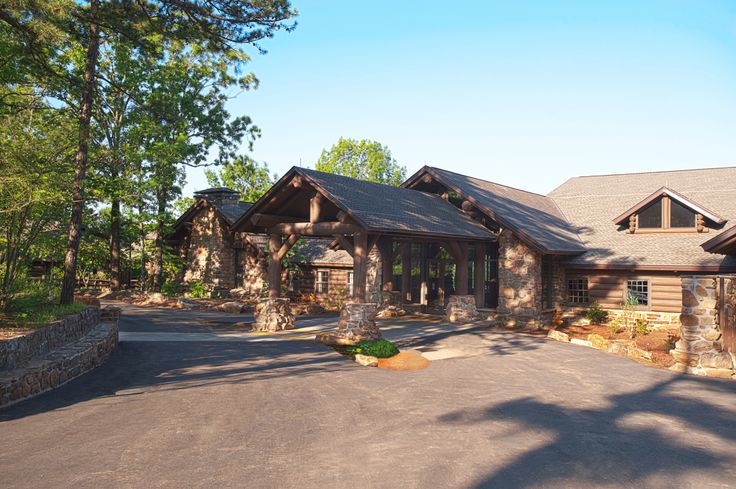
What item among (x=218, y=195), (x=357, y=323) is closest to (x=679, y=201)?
(x=357, y=323)

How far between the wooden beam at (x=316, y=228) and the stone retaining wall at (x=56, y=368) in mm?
7567

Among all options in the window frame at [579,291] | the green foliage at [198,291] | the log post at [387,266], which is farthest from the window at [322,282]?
the window frame at [579,291]

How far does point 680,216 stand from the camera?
24375 millimetres

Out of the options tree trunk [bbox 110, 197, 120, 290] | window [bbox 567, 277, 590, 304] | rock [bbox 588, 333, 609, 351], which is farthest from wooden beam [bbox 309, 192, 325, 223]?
tree trunk [bbox 110, 197, 120, 290]

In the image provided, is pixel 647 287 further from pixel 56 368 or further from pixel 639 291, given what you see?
pixel 56 368

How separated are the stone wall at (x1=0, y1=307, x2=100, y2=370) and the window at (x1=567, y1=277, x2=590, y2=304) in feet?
63.7

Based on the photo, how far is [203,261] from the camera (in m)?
36.1

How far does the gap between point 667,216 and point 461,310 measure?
10.2 m

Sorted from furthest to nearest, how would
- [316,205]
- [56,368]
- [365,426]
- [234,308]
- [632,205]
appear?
1. [632,205]
2. [234,308]
3. [316,205]
4. [56,368]
5. [365,426]

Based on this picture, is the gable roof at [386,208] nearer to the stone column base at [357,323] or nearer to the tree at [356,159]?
the stone column base at [357,323]

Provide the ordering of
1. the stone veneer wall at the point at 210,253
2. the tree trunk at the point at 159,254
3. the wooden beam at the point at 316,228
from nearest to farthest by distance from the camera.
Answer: the wooden beam at the point at 316,228 → the stone veneer wall at the point at 210,253 → the tree trunk at the point at 159,254

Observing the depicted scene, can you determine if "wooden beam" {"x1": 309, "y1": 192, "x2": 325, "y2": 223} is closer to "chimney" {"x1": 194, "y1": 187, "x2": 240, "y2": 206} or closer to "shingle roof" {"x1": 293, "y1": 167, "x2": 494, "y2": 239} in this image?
→ "shingle roof" {"x1": 293, "y1": 167, "x2": 494, "y2": 239}

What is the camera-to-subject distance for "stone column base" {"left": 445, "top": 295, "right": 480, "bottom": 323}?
921 inches

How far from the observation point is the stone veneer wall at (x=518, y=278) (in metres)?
23.2
